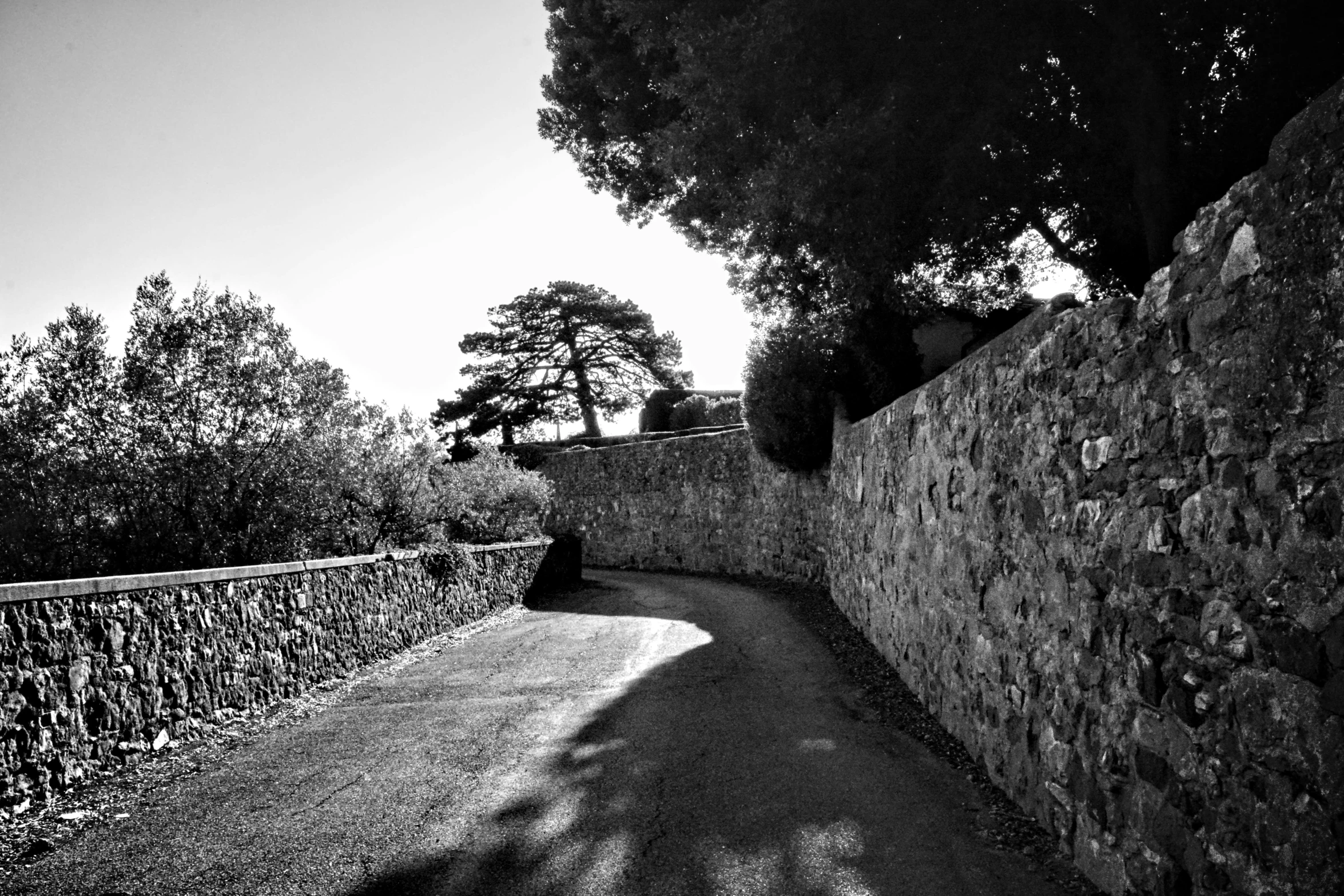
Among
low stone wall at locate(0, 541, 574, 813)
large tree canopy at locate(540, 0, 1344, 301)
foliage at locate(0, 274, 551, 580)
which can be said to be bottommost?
low stone wall at locate(0, 541, 574, 813)

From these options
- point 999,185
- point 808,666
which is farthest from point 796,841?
point 999,185

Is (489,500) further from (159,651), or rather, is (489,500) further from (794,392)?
(159,651)

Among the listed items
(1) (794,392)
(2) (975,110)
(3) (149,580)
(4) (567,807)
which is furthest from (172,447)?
(1) (794,392)

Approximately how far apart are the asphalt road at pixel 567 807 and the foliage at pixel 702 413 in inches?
1027

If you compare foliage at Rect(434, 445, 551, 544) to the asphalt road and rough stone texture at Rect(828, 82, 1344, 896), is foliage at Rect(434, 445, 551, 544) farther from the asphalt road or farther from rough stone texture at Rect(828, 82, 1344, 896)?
rough stone texture at Rect(828, 82, 1344, 896)

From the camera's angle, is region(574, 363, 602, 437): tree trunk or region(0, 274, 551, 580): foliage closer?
region(0, 274, 551, 580): foliage

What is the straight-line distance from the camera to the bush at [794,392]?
17.2 metres

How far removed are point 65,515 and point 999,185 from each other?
11541 mm

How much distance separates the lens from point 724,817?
4.80 metres


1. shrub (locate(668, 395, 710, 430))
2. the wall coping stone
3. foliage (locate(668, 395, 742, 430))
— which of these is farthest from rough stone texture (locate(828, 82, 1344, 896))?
shrub (locate(668, 395, 710, 430))

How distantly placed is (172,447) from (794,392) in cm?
1167

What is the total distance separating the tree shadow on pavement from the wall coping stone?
3.13 m

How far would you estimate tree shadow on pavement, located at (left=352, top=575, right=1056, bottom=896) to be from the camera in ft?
13.2

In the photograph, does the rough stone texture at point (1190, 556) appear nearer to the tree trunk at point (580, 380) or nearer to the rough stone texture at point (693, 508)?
the rough stone texture at point (693, 508)
